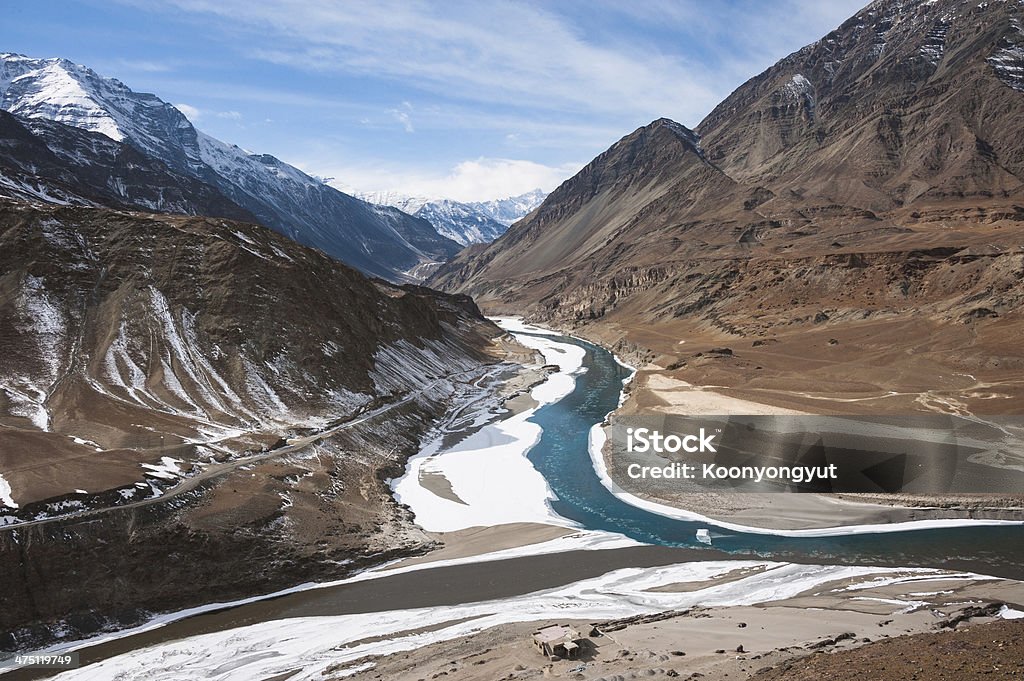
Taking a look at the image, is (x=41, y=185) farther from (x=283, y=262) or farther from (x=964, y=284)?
(x=964, y=284)

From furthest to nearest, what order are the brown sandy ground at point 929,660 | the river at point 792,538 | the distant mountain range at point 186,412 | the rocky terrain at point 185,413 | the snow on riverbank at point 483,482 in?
the snow on riverbank at point 483,482 → the river at point 792,538 → the distant mountain range at point 186,412 → the rocky terrain at point 185,413 → the brown sandy ground at point 929,660

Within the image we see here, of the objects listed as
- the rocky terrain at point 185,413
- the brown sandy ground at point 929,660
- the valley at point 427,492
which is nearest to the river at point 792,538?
the valley at point 427,492

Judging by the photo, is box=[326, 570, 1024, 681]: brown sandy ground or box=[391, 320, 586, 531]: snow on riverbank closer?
box=[326, 570, 1024, 681]: brown sandy ground

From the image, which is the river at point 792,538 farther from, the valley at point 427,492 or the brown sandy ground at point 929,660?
the brown sandy ground at point 929,660

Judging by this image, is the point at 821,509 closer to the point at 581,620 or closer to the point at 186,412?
the point at 581,620

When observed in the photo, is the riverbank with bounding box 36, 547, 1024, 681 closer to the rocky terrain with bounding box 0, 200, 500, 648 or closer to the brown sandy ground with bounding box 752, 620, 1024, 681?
the brown sandy ground with bounding box 752, 620, 1024, 681

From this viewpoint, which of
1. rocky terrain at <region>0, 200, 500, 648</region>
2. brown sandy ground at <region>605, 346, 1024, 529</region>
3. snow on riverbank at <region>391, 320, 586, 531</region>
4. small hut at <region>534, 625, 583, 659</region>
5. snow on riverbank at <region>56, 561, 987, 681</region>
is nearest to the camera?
small hut at <region>534, 625, 583, 659</region>

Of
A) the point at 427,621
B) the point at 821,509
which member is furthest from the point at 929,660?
the point at 821,509

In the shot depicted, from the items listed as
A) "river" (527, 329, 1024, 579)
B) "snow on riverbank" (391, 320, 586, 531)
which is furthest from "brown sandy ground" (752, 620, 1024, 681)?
"snow on riverbank" (391, 320, 586, 531)
